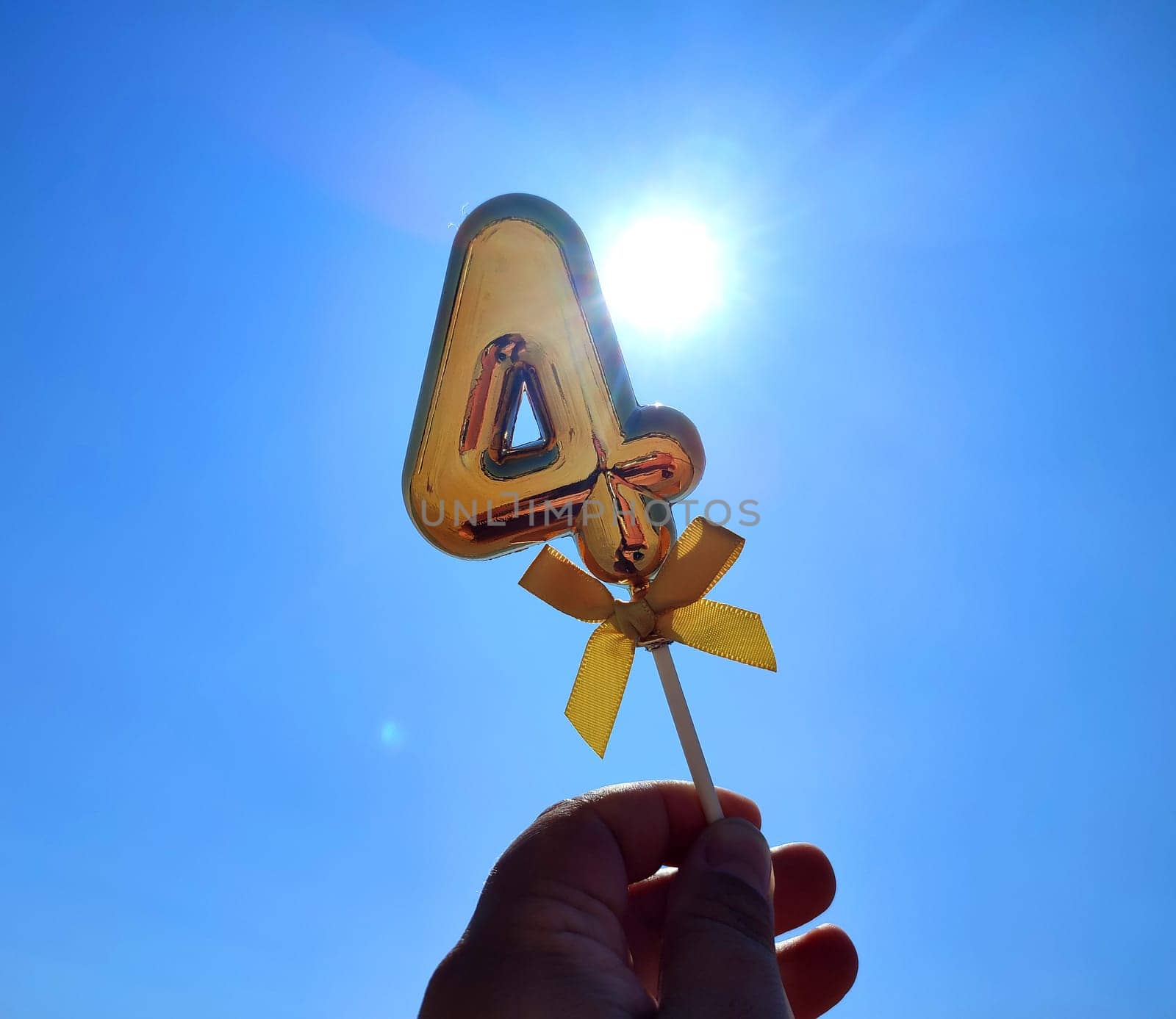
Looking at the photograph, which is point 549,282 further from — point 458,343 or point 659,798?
point 659,798

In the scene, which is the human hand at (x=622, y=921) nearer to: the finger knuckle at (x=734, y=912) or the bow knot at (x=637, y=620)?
the finger knuckle at (x=734, y=912)

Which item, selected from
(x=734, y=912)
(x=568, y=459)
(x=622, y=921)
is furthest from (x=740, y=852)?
(x=568, y=459)

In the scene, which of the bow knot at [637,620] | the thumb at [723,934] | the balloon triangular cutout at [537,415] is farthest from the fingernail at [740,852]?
the balloon triangular cutout at [537,415]

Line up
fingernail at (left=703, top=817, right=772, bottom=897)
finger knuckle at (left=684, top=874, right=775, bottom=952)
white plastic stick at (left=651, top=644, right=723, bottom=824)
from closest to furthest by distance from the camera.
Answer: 1. finger knuckle at (left=684, top=874, right=775, bottom=952)
2. fingernail at (left=703, top=817, right=772, bottom=897)
3. white plastic stick at (left=651, top=644, right=723, bottom=824)

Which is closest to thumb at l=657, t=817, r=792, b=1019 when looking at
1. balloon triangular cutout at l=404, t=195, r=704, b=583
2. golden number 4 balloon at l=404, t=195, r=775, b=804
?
golden number 4 balloon at l=404, t=195, r=775, b=804

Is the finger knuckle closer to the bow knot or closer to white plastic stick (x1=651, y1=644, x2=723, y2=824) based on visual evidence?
white plastic stick (x1=651, y1=644, x2=723, y2=824)

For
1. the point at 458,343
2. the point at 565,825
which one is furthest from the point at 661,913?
the point at 458,343
